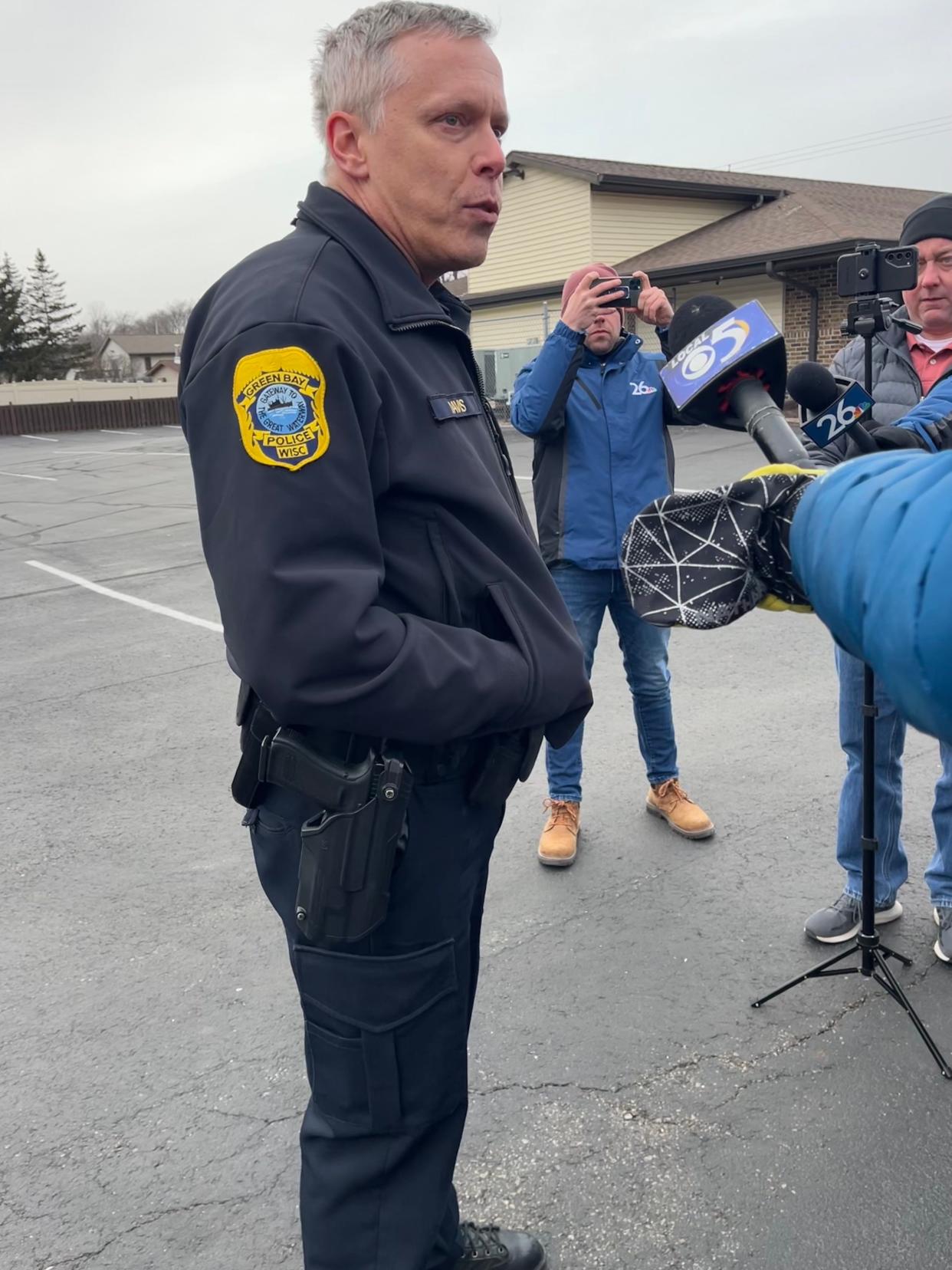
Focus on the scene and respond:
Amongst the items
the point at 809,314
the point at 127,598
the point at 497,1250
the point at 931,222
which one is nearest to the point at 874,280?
the point at 931,222

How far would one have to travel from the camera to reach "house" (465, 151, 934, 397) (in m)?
20.4

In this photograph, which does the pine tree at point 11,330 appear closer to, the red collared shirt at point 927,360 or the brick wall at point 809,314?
the brick wall at point 809,314

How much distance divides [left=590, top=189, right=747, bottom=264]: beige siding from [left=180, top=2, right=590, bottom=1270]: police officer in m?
22.9

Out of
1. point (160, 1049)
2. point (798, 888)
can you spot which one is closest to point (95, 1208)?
point (160, 1049)

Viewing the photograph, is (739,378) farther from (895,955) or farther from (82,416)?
(82,416)

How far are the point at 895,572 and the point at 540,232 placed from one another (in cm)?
2597


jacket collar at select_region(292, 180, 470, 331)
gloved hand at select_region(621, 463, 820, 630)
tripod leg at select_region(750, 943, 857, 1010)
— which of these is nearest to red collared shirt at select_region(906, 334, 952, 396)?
tripod leg at select_region(750, 943, 857, 1010)

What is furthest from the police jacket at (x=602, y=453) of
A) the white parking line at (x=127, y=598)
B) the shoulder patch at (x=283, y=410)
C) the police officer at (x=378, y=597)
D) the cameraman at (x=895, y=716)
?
the white parking line at (x=127, y=598)

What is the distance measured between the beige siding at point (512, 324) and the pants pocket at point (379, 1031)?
2385 cm

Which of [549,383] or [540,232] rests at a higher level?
[540,232]

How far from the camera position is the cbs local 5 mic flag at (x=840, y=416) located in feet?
7.18

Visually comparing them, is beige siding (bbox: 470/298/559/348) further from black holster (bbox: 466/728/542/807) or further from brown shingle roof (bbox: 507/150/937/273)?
black holster (bbox: 466/728/542/807)

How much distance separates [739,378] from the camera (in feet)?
6.31

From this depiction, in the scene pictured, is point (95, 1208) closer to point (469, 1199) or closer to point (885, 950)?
point (469, 1199)
